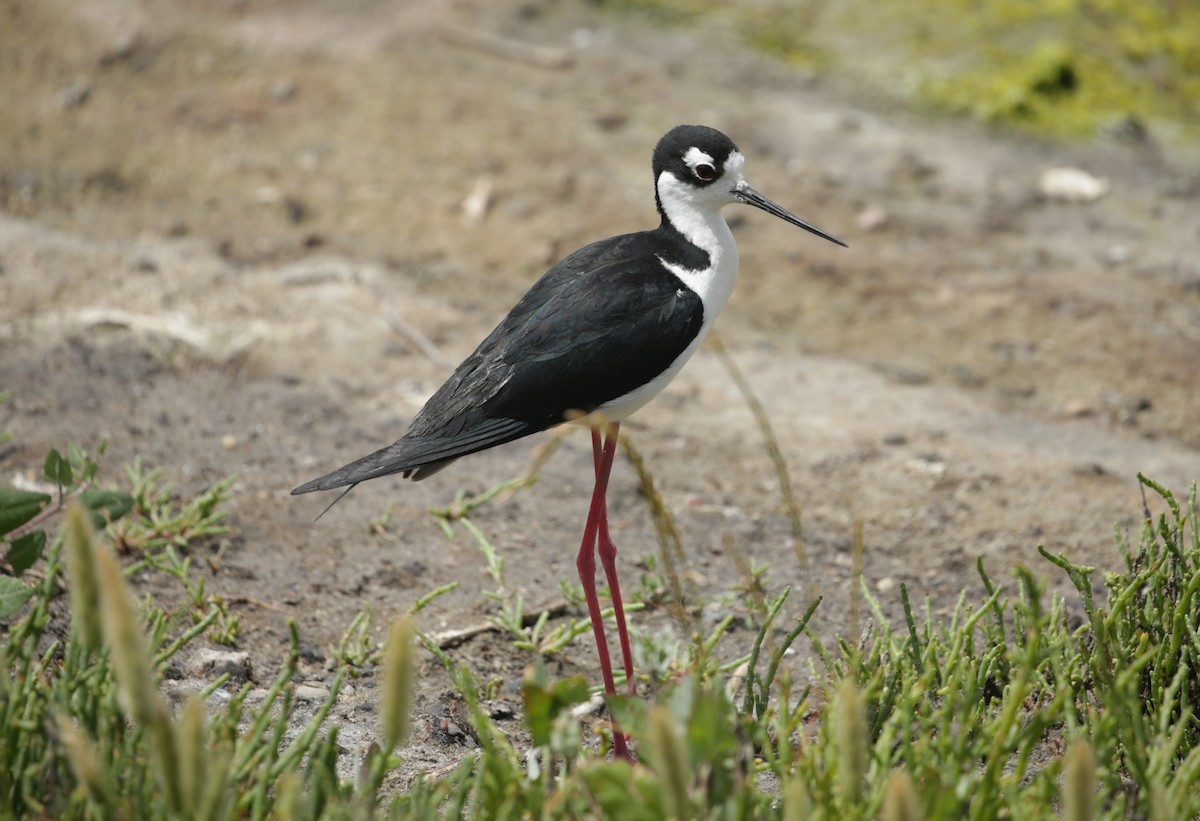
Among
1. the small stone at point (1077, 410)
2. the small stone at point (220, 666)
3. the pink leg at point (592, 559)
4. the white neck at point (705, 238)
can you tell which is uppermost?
the white neck at point (705, 238)

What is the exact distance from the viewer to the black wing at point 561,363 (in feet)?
9.55

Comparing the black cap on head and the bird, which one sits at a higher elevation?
the black cap on head

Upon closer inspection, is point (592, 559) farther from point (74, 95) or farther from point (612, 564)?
point (74, 95)

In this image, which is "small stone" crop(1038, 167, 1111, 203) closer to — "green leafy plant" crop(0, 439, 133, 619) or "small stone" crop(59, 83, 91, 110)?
"small stone" crop(59, 83, 91, 110)

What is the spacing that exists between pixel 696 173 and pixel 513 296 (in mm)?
1929

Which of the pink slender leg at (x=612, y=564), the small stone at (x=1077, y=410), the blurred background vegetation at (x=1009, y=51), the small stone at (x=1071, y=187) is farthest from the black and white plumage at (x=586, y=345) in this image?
the blurred background vegetation at (x=1009, y=51)

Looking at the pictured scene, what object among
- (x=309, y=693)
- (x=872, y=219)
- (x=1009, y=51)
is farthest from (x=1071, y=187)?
(x=309, y=693)

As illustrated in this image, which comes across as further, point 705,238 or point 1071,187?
point 1071,187

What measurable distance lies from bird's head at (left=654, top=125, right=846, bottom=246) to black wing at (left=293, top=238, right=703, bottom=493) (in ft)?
0.91

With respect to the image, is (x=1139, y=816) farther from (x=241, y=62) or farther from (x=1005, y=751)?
(x=241, y=62)

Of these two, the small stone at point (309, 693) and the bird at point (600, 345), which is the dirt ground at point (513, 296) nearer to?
the small stone at point (309, 693)

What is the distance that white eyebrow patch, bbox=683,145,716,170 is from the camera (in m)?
3.15

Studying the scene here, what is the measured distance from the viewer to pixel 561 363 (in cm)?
292

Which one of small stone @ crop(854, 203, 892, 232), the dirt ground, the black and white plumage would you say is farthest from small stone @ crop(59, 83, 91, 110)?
the black and white plumage
